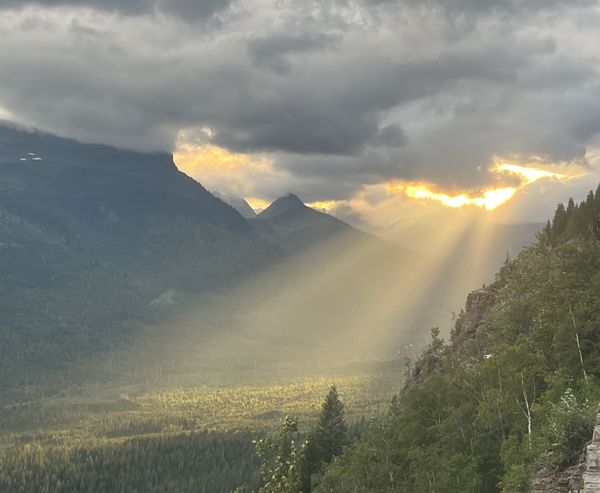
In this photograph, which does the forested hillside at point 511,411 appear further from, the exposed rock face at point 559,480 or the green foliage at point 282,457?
the green foliage at point 282,457

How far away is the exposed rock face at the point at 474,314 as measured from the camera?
401 ft

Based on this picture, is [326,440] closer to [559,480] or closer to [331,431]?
[331,431]

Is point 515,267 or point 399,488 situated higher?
point 515,267

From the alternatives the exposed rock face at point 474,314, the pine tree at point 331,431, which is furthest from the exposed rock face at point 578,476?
the exposed rock face at point 474,314

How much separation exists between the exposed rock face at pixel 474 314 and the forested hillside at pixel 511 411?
1125 inches

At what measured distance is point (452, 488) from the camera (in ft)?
181

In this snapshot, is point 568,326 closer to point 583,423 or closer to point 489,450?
point 489,450

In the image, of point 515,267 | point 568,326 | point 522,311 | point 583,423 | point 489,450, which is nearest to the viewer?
point 583,423

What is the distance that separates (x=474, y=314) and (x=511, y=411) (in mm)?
69842

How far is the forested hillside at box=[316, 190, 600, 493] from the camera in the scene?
45.5 meters

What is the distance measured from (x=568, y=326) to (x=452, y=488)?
24.0 meters

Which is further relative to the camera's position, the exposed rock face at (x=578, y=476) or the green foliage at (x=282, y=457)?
the green foliage at (x=282, y=457)

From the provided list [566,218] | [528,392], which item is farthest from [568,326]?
[566,218]

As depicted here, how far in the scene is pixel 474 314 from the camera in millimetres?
126625
